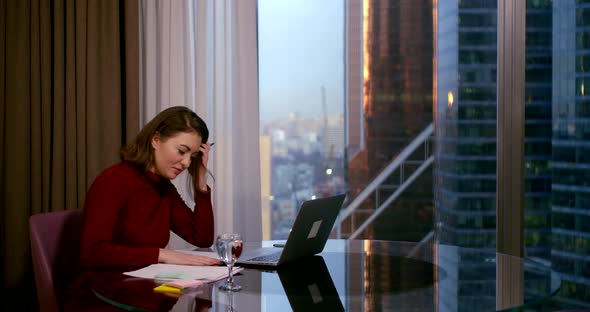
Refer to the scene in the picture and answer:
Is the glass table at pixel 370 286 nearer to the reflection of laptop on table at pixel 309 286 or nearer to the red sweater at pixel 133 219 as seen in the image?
the reflection of laptop on table at pixel 309 286

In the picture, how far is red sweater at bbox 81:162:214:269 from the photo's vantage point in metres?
2.08

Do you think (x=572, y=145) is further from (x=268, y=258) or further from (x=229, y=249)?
(x=229, y=249)

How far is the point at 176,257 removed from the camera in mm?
2045

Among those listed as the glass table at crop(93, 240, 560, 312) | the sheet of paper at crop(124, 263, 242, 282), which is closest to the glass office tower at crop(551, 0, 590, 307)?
the glass table at crop(93, 240, 560, 312)

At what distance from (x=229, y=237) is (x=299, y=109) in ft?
7.99

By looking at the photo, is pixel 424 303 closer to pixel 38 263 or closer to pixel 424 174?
pixel 38 263

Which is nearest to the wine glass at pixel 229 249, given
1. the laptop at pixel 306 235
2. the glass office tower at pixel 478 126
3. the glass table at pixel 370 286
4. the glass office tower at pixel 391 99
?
the glass table at pixel 370 286

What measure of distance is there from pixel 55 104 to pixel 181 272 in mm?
1864

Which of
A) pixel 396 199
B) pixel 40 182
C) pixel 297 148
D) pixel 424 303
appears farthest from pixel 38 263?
pixel 396 199

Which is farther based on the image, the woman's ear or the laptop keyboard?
the woman's ear

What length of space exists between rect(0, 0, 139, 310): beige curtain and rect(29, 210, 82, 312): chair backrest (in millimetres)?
1124

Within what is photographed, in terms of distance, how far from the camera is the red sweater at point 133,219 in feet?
6.81

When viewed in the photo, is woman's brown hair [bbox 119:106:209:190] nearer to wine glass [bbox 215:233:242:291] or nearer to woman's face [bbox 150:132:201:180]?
woman's face [bbox 150:132:201:180]

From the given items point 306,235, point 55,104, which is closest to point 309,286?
point 306,235
